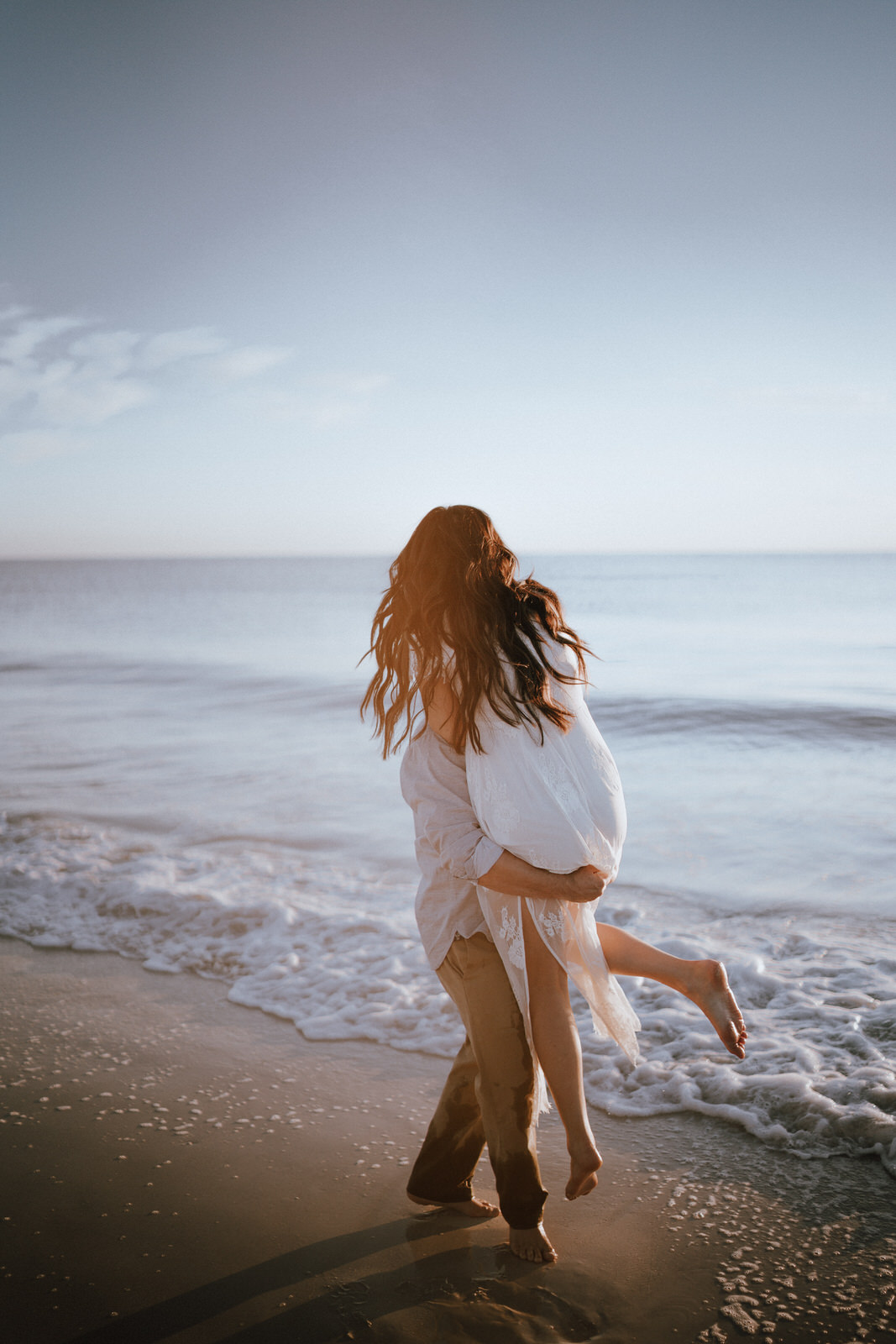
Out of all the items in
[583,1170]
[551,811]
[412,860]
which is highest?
[551,811]

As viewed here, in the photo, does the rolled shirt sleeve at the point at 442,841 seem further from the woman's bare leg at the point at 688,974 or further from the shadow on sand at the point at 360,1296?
the shadow on sand at the point at 360,1296

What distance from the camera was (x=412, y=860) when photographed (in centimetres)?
677

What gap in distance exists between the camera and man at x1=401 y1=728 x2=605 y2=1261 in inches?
92.0

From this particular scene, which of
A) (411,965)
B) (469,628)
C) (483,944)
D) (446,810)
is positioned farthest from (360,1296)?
(411,965)

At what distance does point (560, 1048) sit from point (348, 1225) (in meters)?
0.93

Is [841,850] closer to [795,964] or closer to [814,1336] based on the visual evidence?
[795,964]

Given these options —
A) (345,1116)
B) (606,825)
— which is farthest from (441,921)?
(345,1116)

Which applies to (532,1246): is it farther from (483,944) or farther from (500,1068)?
(483,944)

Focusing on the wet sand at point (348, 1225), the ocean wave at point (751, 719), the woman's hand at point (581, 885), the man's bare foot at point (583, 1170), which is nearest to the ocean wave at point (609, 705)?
the ocean wave at point (751, 719)

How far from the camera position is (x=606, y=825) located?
2.38 metres

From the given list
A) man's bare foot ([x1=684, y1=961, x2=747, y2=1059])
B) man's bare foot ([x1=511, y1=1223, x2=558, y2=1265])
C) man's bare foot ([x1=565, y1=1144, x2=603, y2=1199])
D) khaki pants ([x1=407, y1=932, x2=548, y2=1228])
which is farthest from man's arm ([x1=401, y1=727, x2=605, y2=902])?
man's bare foot ([x1=511, y1=1223, x2=558, y2=1265])

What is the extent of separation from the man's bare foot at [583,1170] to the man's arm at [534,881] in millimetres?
619

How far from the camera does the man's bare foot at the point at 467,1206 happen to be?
2639mm

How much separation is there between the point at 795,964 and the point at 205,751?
313 inches
